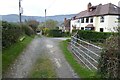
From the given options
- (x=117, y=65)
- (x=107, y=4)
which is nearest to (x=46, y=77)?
(x=117, y=65)

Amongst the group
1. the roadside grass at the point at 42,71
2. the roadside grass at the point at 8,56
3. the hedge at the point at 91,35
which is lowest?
the roadside grass at the point at 42,71

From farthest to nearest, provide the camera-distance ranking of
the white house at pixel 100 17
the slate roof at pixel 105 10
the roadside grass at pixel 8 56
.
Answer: the slate roof at pixel 105 10 < the white house at pixel 100 17 < the roadside grass at pixel 8 56

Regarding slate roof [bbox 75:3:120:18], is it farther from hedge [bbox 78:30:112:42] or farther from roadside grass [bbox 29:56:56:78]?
roadside grass [bbox 29:56:56:78]

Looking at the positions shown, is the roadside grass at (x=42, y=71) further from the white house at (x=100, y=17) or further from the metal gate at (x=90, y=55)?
the white house at (x=100, y=17)

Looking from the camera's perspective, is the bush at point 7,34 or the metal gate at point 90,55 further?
the bush at point 7,34

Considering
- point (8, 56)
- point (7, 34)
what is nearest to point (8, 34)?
point (7, 34)

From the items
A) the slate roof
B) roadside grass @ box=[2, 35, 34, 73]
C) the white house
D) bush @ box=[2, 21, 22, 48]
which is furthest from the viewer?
the slate roof

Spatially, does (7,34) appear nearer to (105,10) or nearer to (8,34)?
(8,34)

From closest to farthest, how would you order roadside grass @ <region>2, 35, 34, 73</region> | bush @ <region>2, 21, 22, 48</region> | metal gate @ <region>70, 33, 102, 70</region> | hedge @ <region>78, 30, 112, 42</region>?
metal gate @ <region>70, 33, 102, 70</region>, roadside grass @ <region>2, 35, 34, 73</region>, bush @ <region>2, 21, 22, 48</region>, hedge @ <region>78, 30, 112, 42</region>

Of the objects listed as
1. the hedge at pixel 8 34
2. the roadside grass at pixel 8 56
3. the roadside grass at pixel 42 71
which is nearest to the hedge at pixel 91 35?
the hedge at pixel 8 34

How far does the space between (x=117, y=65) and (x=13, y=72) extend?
4708mm

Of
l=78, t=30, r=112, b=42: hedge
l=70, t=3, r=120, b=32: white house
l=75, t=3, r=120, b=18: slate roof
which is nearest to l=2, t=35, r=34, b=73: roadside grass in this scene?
l=78, t=30, r=112, b=42: hedge

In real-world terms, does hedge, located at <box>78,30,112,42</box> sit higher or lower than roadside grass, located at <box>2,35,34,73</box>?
higher

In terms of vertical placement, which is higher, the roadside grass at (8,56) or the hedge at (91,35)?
the hedge at (91,35)
